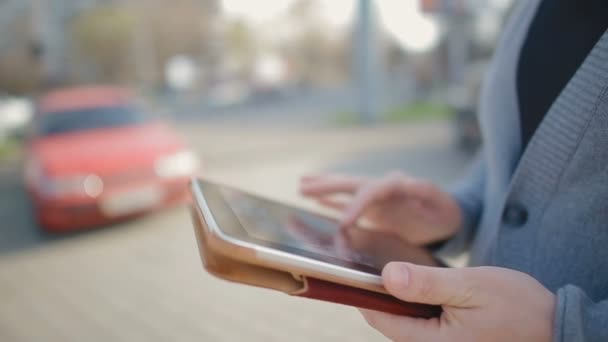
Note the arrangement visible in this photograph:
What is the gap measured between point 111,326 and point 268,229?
2538 millimetres

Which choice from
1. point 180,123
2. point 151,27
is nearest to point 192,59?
A: point 151,27

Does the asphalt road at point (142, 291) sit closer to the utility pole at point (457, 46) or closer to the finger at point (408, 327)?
the finger at point (408, 327)

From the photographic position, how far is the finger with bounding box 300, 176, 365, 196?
1.13m

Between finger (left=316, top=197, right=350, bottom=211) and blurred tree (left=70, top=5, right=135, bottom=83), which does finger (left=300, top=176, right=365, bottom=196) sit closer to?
finger (left=316, top=197, right=350, bottom=211)

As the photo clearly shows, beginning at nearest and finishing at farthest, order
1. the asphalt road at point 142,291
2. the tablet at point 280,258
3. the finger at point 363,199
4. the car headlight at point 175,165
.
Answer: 1. the tablet at point 280,258
2. the finger at point 363,199
3. the asphalt road at point 142,291
4. the car headlight at point 175,165

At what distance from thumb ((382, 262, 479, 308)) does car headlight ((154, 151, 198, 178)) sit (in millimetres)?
4264

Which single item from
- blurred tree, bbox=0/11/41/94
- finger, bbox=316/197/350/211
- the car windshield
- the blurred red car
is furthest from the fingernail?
blurred tree, bbox=0/11/41/94

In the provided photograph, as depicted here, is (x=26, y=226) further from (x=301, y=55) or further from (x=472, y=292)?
(x=301, y=55)

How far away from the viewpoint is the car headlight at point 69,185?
4.26 m

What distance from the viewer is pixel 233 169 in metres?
7.37

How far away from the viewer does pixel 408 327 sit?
664 millimetres

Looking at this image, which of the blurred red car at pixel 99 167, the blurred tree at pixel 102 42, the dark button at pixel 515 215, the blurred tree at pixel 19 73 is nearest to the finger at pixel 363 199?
the dark button at pixel 515 215

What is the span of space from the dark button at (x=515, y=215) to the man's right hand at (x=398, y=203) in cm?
25

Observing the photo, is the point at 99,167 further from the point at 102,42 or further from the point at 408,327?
the point at 102,42
